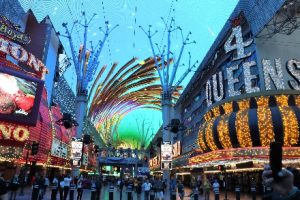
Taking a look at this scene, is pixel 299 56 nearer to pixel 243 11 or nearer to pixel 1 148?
pixel 243 11

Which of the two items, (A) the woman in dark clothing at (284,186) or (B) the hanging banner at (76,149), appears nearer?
(A) the woman in dark clothing at (284,186)

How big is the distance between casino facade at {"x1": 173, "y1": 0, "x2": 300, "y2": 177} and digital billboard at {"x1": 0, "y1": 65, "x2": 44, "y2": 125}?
1559 centimetres

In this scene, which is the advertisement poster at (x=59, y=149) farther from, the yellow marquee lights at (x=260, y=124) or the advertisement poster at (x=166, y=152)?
the yellow marquee lights at (x=260, y=124)

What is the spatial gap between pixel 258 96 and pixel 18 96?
20.4 meters

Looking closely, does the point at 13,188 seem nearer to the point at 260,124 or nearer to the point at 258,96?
the point at 260,124

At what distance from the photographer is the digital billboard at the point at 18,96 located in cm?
2798

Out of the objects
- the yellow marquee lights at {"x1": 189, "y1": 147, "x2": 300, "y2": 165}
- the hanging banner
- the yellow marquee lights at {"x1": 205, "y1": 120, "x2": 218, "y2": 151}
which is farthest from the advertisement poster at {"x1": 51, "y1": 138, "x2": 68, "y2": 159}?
the yellow marquee lights at {"x1": 189, "y1": 147, "x2": 300, "y2": 165}

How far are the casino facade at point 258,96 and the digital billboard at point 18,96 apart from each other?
614 inches

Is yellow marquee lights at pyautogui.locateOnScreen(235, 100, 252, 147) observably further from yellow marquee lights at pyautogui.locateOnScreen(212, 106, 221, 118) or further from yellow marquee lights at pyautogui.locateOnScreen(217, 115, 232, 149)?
yellow marquee lights at pyautogui.locateOnScreen(212, 106, 221, 118)

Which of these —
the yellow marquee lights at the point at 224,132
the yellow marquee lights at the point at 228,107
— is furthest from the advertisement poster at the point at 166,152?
the yellow marquee lights at the point at 228,107

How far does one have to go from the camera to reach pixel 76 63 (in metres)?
30.5

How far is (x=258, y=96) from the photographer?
963 inches

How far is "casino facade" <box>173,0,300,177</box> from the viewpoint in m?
23.0

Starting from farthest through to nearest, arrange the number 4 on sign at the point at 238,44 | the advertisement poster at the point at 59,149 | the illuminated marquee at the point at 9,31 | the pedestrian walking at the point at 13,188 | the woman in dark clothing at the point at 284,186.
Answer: the advertisement poster at the point at 59,149 < the illuminated marquee at the point at 9,31 < the number 4 on sign at the point at 238,44 < the pedestrian walking at the point at 13,188 < the woman in dark clothing at the point at 284,186
